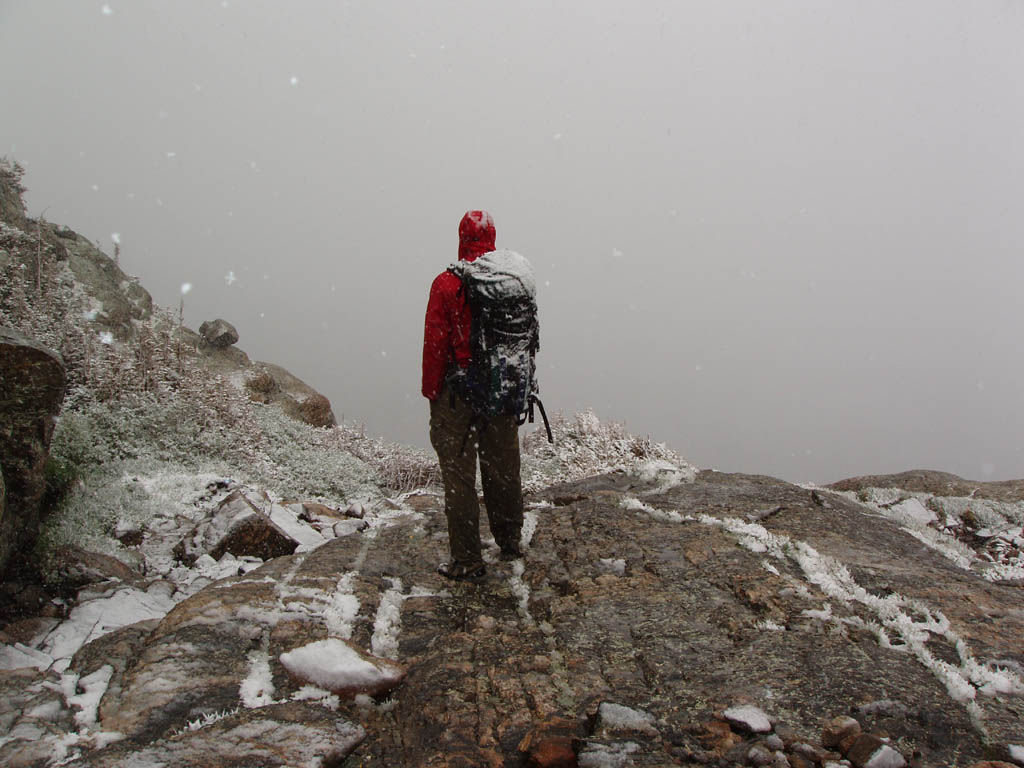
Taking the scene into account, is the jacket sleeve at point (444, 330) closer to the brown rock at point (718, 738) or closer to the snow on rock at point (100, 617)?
the snow on rock at point (100, 617)

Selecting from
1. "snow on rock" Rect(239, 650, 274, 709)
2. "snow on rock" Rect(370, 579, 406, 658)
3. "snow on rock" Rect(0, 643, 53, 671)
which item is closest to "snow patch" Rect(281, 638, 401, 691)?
"snow on rock" Rect(239, 650, 274, 709)

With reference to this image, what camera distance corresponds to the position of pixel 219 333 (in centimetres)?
1777

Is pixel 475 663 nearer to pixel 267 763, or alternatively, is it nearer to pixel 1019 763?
pixel 267 763

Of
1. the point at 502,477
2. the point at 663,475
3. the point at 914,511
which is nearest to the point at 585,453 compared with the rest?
the point at 663,475

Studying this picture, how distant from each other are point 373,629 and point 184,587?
2.18 metres

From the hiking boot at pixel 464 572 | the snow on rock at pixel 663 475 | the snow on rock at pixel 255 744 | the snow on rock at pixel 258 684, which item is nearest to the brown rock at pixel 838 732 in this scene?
the snow on rock at pixel 255 744

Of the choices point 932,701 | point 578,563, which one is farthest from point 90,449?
point 932,701

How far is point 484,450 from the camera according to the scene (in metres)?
5.12

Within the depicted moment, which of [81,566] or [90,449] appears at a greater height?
[90,449]

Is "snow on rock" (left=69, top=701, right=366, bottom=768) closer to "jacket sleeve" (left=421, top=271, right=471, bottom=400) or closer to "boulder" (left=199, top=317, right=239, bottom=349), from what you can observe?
"jacket sleeve" (left=421, top=271, right=471, bottom=400)

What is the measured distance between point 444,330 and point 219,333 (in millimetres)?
15425

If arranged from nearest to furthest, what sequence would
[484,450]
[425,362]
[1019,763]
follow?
[1019,763] → [425,362] → [484,450]

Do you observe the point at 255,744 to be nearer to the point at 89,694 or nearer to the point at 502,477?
the point at 89,694

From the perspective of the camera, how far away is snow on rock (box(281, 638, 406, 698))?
318cm
